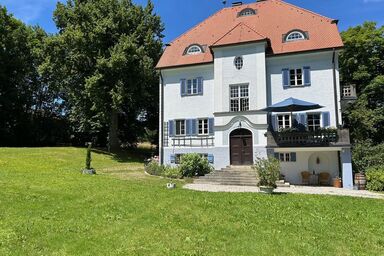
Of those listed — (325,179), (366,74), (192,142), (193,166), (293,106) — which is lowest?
(325,179)

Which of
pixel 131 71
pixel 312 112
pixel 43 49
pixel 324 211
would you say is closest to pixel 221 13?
pixel 131 71

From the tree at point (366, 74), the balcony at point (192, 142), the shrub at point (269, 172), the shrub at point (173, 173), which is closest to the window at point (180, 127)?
the balcony at point (192, 142)

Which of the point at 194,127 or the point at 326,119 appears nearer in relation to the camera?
the point at 326,119

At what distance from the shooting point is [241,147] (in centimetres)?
2270

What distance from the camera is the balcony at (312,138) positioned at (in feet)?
62.4

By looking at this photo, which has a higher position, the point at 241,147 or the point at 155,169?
the point at 241,147

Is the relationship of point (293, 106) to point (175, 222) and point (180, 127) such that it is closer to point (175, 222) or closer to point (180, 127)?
point (180, 127)

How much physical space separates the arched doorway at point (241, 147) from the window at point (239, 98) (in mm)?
1624

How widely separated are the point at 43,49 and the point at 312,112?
89.4 ft

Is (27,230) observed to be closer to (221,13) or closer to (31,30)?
(221,13)

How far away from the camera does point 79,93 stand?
33.3 metres

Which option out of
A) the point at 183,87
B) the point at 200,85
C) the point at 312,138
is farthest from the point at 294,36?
the point at 183,87

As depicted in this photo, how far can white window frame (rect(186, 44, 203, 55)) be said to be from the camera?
25.7 metres

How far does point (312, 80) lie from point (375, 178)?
24.1ft
